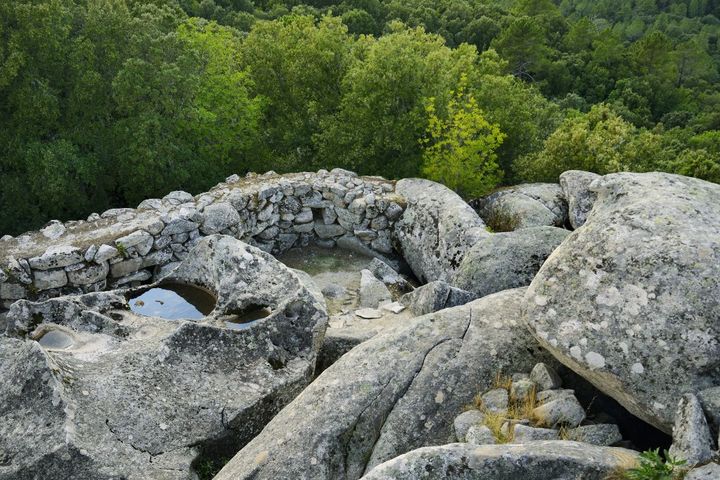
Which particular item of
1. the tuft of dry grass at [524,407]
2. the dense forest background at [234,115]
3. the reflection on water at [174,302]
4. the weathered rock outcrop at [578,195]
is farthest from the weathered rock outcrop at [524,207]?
the tuft of dry grass at [524,407]

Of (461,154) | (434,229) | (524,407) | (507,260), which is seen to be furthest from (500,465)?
(461,154)

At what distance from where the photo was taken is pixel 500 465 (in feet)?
20.8

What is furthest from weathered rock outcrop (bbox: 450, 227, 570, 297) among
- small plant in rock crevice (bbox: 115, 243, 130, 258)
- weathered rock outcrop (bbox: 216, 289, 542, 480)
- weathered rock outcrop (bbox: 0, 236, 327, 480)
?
small plant in rock crevice (bbox: 115, 243, 130, 258)

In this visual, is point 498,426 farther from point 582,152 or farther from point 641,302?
point 582,152

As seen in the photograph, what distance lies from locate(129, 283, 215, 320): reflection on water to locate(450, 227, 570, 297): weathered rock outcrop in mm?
5538

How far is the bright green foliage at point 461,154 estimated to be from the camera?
2036 centimetres

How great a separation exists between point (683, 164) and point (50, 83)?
21.5m

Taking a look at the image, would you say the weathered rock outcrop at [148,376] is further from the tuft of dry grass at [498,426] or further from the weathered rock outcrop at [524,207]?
the weathered rock outcrop at [524,207]

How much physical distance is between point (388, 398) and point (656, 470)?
3686 millimetres

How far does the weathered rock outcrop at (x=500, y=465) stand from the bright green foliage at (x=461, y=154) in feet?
47.9

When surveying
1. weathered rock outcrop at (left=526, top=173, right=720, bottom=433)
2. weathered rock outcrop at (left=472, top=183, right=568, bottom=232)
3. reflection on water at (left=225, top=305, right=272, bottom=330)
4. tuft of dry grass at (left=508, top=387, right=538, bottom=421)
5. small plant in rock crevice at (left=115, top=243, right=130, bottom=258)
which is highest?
weathered rock outcrop at (left=526, top=173, right=720, bottom=433)

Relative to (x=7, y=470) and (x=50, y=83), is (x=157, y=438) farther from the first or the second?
(x=50, y=83)

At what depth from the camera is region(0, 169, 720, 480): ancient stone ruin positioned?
7.43m

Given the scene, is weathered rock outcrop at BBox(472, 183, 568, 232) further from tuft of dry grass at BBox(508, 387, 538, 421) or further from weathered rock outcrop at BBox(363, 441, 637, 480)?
weathered rock outcrop at BBox(363, 441, 637, 480)
